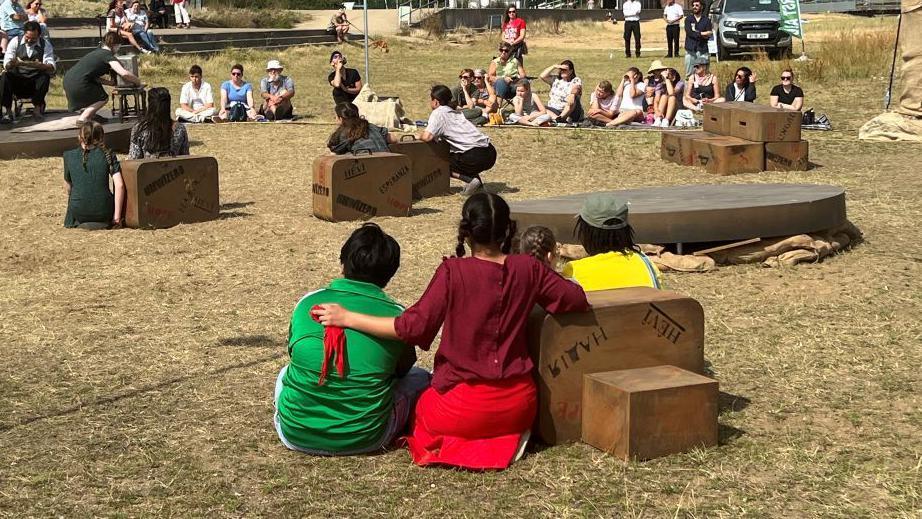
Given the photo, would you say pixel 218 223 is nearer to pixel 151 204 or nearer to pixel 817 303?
pixel 151 204

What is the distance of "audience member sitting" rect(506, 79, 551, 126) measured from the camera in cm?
1830

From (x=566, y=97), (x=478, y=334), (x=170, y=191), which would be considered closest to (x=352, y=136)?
(x=170, y=191)

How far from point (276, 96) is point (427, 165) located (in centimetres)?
728

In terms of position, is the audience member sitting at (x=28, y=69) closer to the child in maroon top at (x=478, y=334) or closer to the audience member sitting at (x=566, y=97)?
the audience member sitting at (x=566, y=97)

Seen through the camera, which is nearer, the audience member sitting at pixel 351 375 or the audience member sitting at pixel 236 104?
the audience member sitting at pixel 351 375

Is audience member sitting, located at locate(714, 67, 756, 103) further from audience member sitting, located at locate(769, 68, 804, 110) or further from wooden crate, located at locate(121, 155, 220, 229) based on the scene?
wooden crate, located at locate(121, 155, 220, 229)

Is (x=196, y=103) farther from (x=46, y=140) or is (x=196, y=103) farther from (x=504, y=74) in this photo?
(x=504, y=74)

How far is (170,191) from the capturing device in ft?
36.5

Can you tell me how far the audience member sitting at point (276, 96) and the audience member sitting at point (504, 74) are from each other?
11.1ft

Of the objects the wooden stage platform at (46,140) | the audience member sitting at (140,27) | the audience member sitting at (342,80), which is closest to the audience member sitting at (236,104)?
the audience member sitting at (342,80)

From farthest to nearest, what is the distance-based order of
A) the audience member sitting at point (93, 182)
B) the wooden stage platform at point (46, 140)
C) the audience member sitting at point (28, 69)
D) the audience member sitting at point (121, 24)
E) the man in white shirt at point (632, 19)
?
the man in white shirt at point (632, 19)
the audience member sitting at point (121, 24)
the audience member sitting at point (28, 69)
the wooden stage platform at point (46, 140)
the audience member sitting at point (93, 182)

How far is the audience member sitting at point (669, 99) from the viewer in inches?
714

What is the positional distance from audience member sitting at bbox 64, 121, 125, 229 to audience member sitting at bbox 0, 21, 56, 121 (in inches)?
266

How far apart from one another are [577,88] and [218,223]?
8.18 metres
